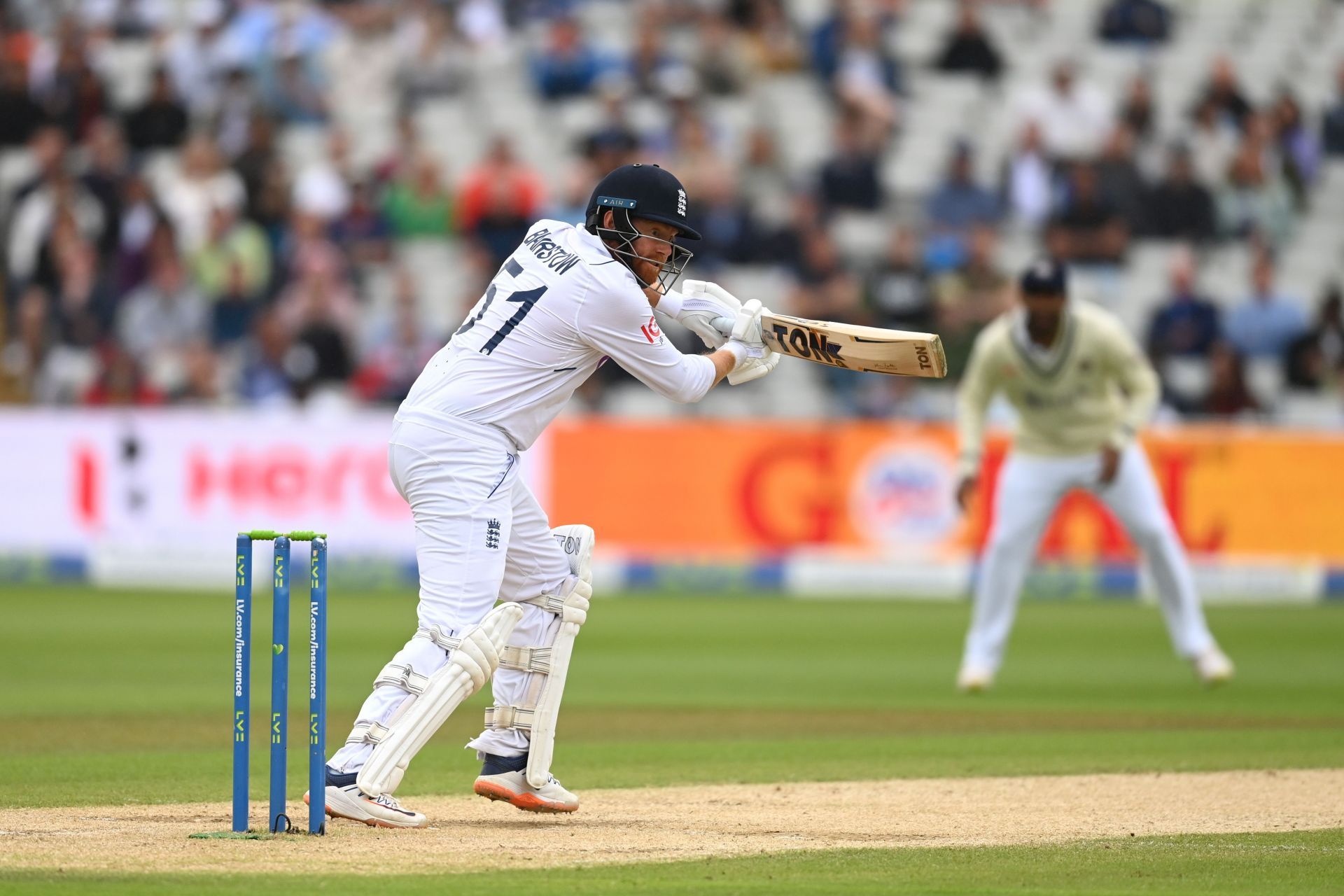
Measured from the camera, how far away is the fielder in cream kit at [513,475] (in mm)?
5902

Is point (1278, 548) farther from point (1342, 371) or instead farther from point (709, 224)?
point (709, 224)

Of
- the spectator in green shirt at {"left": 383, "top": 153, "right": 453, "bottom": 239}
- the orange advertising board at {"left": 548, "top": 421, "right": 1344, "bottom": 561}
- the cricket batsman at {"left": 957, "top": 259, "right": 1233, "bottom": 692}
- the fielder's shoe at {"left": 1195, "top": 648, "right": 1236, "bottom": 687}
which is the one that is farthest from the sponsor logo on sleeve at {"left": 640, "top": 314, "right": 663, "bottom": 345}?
the spectator in green shirt at {"left": 383, "top": 153, "right": 453, "bottom": 239}

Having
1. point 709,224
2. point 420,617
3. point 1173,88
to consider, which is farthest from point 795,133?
point 420,617

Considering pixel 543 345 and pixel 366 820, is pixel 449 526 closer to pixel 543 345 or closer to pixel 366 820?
pixel 543 345

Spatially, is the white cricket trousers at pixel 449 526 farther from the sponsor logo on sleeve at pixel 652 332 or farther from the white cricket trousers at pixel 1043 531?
the white cricket trousers at pixel 1043 531

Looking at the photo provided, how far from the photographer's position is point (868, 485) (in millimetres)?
15867

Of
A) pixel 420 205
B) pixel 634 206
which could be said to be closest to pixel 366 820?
pixel 634 206

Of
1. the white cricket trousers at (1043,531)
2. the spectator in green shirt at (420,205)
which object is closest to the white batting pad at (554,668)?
the white cricket trousers at (1043,531)

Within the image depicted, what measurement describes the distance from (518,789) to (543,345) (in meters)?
1.39

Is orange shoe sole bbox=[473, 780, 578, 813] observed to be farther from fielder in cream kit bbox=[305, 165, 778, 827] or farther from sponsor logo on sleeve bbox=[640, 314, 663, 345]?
sponsor logo on sleeve bbox=[640, 314, 663, 345]

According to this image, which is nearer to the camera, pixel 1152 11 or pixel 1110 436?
pixel 1110 436

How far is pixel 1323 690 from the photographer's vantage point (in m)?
10.9

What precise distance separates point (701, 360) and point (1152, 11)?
628 inches

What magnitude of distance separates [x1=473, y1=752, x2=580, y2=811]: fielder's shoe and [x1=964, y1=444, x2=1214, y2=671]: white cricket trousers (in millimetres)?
4118
